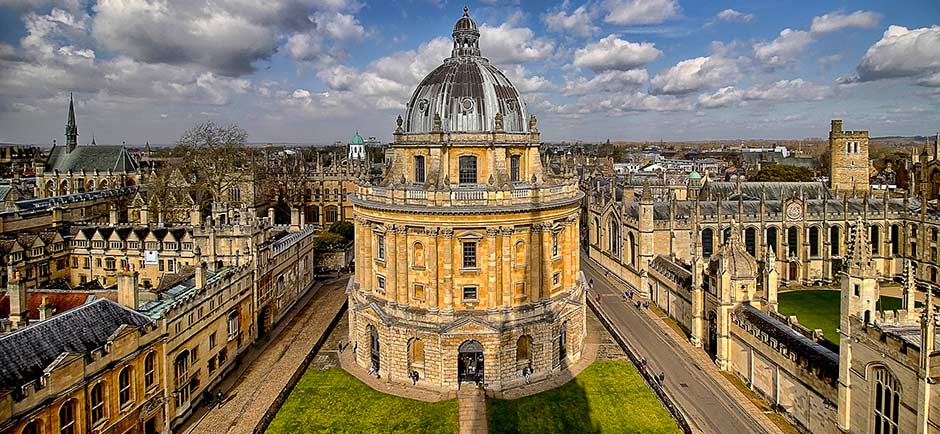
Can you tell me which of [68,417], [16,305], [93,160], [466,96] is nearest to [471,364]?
[466,96]

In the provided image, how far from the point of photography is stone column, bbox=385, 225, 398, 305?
112 ft

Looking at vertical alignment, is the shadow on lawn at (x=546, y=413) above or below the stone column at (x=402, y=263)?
below

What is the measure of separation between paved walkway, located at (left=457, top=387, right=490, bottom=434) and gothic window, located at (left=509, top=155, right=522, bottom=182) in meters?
12.5

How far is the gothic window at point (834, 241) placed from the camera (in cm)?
5909

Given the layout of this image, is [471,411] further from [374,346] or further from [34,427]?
[34,427]

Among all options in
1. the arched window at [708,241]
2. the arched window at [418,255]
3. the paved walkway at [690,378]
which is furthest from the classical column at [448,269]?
the arched window at [708,241]

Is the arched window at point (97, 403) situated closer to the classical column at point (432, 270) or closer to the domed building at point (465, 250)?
the domed building at point (465, 250)

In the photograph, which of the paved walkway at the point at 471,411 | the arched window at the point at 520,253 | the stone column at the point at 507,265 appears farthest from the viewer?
the arched window at the point at 520,253

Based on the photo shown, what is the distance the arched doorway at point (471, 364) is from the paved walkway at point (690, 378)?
10.1 m

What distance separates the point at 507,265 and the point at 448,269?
318 centimetres

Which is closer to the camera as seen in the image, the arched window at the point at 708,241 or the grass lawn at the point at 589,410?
the grass lawn at the point at 589,410

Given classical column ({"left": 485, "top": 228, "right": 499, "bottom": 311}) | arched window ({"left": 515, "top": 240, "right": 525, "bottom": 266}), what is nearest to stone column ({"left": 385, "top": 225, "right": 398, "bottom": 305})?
classical column ({"left": 485, "top": 228, "right": 499, "bottom": 311})

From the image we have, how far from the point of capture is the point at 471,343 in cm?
3406

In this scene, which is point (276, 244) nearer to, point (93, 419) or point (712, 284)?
point (93, 419)
